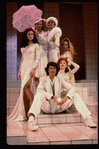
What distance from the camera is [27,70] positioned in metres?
3.70

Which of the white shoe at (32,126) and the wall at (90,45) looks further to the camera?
the wall at (90,45)

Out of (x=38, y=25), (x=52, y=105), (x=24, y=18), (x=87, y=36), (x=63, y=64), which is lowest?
(x=52, y=105)

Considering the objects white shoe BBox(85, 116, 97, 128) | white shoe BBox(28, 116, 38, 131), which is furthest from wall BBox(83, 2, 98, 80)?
white shoe BBox(28, 116, 38, 131)

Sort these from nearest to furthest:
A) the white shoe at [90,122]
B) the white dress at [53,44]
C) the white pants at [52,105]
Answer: the white shoe at [90,122] → the white pants at [52,105] → the white dress at [53,44]

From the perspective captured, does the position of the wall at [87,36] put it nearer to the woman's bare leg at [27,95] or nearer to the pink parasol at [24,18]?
the pink parasol at [24,18]

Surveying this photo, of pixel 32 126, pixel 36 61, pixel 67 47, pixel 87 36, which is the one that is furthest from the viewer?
pixel 87 36

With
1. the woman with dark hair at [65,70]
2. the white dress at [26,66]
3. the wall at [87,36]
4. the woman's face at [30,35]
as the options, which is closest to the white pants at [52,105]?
the white dress at [26,66]

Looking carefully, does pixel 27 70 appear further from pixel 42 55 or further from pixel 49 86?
pixel 49 86

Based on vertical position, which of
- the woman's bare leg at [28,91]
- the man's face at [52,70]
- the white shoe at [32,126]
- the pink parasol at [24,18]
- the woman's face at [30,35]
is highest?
the pink parasol at [24,18]

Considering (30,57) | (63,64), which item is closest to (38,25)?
(30,57)

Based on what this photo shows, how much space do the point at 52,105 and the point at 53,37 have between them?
1427 millimetres

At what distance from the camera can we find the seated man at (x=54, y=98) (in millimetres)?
2938

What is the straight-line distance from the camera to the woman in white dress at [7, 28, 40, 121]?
368 centimetres

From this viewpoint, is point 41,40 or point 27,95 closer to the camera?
point 27,95
